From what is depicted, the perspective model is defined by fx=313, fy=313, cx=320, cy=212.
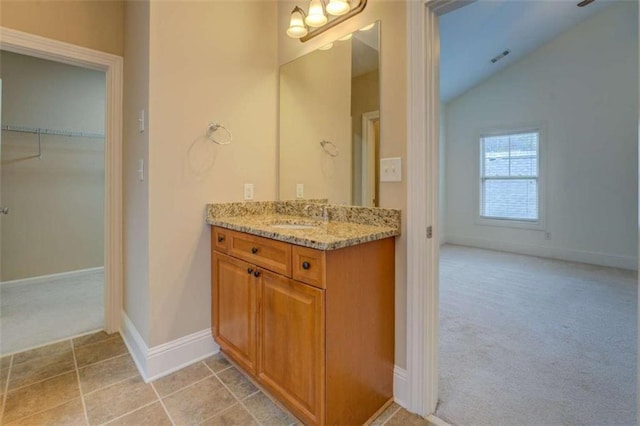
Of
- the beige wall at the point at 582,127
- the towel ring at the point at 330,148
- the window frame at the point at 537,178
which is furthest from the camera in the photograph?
the window frame at the point at 537,178

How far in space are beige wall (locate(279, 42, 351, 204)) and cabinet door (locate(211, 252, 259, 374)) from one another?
0.72 metres

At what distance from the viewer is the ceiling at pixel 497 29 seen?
3512 mm

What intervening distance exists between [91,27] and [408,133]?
92.6 inches

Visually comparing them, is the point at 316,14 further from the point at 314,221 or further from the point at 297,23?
the point at 314,221

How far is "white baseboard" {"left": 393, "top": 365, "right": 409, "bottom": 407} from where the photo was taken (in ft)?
5.13

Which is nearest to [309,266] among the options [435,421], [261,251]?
[261,251]

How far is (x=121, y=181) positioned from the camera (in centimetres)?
235

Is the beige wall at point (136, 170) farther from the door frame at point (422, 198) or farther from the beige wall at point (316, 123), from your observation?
the door frame at point (422, 198)

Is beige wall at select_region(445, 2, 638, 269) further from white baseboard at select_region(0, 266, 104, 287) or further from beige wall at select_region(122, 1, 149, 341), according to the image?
white baseboard at select_region(0, 266, 104, 287)

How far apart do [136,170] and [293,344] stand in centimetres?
151

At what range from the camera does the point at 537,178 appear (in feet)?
16.5

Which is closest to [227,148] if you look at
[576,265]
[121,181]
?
[121,181]

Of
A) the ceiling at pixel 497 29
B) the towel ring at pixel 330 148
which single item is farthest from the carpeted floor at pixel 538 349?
the ceiling at pixel 497 29

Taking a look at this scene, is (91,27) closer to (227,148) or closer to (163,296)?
(227,148)
